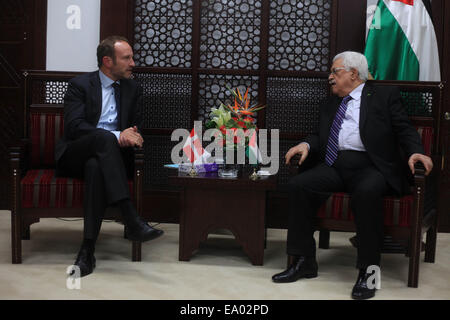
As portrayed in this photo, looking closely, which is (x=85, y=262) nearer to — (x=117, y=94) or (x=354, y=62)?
(x=117, y=94)

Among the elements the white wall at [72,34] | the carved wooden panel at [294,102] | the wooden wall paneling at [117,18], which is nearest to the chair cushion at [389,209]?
the carved wooden panel at [294,102]

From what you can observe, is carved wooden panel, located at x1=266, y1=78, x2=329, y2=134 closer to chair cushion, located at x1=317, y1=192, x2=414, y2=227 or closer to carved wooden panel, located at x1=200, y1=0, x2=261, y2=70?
carved wooden panel, located at x1=200, y1=0, x2=261, y2=70

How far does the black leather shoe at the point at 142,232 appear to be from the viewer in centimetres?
310

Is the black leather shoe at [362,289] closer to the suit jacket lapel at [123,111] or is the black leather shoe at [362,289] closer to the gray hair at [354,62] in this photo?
the gray hair at [354,62]

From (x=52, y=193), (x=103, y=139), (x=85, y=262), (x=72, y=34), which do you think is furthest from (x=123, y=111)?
(x=72, y=34)

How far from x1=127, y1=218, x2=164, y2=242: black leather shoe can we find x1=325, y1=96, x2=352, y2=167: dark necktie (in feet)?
3.65

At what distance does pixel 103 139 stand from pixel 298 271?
51.8 inches

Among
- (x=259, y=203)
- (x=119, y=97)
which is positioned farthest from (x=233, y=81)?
(x=259, y=203)

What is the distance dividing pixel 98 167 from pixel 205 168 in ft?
2.27

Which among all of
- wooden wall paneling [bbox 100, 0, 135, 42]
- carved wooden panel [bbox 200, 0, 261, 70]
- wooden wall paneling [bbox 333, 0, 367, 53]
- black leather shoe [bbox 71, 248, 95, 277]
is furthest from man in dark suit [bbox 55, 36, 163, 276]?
wooden wall paneling [bbox 333, 0, 367, 53]

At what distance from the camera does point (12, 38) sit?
4.51 m

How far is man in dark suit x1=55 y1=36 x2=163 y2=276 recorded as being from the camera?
3.10 m

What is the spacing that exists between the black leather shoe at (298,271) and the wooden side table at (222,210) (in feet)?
1.03

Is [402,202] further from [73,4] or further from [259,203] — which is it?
[73,4]
